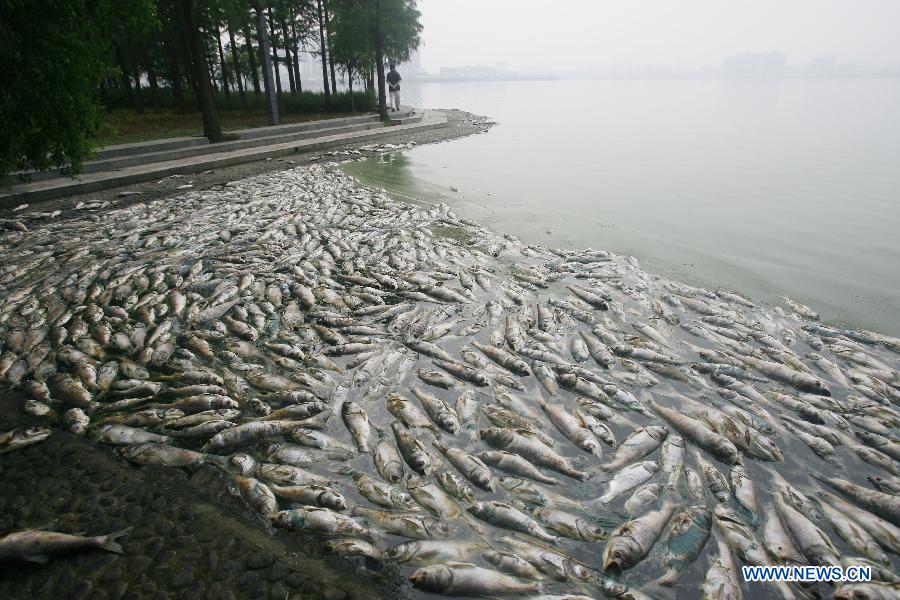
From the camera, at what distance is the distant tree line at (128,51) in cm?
800

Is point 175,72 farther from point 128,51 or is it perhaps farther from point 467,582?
point 467,582

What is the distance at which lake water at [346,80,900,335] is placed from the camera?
29.9 feet

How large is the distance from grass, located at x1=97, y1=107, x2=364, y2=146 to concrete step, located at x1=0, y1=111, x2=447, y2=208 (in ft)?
8.65

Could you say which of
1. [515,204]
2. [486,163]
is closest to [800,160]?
[486,163]

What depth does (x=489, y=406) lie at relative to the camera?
5160 mm

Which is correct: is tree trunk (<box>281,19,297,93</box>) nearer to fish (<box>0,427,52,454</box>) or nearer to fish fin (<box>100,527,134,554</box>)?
fish (<box>0,427,52,454</box>)

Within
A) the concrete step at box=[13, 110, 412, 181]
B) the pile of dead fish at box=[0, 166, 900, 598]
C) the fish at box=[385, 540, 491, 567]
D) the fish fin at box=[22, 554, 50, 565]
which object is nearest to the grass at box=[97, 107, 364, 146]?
the concrete step at box=[13, 110, 412, 181]

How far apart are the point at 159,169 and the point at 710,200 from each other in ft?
59.2

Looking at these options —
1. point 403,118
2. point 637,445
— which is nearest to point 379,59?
point 403,118

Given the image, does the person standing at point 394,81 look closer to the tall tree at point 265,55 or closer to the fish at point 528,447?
the tall tree at point 265,55

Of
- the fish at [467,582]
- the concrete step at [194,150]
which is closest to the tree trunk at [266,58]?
the concrete step at [194,150]

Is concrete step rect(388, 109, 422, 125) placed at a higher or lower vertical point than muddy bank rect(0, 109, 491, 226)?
higher

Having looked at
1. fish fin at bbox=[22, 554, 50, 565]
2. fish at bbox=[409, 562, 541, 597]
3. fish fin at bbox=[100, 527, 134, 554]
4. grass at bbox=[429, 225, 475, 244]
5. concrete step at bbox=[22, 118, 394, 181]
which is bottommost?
fish at bbox=[409, 562, 541, 597]

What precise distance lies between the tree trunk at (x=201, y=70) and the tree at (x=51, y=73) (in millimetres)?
8324
